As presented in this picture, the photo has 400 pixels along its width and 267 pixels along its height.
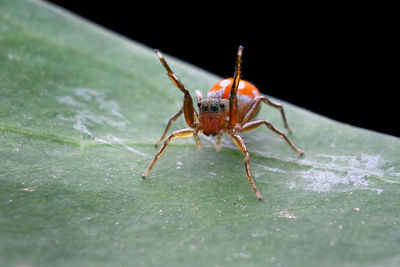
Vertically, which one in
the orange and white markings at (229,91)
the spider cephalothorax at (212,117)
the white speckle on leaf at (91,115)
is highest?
the orange and white markings at (229,91)

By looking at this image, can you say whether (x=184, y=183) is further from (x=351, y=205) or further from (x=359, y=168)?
(x=359, y=168)

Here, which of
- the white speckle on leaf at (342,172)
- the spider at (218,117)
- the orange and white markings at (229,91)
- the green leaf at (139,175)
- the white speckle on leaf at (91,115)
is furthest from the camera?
the orange and white markings at (229,91)

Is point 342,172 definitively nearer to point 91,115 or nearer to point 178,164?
point 178,164

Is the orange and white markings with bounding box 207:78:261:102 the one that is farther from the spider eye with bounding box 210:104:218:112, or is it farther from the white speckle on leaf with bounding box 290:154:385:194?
the white speckle on leaf with bounding box 290:154:385:194

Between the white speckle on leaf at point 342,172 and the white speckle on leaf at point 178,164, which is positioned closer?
the white speckle on leaf at point 342,172

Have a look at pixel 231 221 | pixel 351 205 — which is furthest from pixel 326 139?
pixel 231 221

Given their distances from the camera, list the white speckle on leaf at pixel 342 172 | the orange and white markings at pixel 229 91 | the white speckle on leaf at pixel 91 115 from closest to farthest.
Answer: the white speckle on leaf at pixel 342 172 < the white speckle on leaf at pixel 91 115 < the orange and white markings at pixel 229 91

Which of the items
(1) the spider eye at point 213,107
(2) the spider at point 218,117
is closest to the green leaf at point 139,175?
(2) the spider at point 218,117

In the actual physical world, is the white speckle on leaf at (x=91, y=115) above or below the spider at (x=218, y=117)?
below

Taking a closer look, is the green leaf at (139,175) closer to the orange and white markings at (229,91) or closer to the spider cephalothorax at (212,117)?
the spider cephalothorax at (212,117)

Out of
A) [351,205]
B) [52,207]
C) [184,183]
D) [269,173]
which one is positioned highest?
[351,205]
